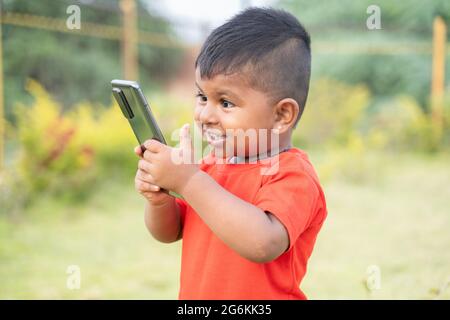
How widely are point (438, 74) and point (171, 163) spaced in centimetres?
867

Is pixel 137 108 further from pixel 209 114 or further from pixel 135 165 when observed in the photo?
pixel 135 165

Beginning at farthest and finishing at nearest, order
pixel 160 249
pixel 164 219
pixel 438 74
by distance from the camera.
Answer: pixel 438 74, pixel 160 249, pixel 164 219

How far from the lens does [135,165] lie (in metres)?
6.67

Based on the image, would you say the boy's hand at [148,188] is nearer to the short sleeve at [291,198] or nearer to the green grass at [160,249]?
the short sleeve at [291,198]

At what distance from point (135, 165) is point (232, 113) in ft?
17.1

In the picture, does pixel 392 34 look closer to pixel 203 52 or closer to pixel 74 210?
pixel 74 210

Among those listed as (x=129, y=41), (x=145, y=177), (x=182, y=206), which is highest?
(x=129, y=41)

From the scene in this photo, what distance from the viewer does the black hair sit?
1.55 meters

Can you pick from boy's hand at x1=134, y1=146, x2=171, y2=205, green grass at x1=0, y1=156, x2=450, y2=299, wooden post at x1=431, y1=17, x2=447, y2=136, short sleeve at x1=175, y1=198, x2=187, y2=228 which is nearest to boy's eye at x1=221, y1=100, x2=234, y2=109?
boy's hand at x1=134, y1=146, x2=171, y2=205

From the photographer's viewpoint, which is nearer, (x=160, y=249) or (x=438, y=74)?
(x=160, y=249)

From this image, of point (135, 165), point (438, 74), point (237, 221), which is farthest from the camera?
point (438, 74)

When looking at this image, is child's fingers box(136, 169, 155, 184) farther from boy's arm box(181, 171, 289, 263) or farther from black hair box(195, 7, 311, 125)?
black hair box(195, 7, 311, 125)

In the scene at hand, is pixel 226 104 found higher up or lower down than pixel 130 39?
lower down

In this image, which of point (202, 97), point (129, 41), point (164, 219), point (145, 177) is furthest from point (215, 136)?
point (129, 41)
